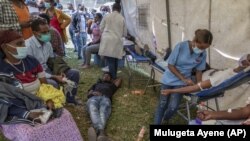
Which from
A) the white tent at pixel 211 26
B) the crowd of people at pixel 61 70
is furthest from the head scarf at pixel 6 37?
the white tent at pixel 211 26

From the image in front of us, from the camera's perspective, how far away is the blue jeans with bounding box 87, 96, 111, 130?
13.0 ft

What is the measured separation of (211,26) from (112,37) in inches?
89.1

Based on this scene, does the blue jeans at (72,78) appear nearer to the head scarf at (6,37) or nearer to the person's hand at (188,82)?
the head scarf at (6,37)

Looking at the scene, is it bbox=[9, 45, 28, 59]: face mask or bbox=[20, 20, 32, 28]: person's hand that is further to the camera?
bbox=[20, 20, 32, 28]: person's hand

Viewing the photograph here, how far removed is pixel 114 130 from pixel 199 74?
4.31ft

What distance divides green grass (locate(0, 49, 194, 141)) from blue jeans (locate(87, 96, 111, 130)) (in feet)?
0.51

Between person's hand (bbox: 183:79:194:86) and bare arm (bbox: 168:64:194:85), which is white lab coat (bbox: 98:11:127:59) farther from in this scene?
person's hand (bbox: 183:79:194:86)

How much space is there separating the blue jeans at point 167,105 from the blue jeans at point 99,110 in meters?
0.71

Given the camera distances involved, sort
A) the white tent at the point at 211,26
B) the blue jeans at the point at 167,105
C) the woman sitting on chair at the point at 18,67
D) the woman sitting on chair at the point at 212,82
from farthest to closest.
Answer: the white tent at the point at 211,26, the blue jeans at the point at 167,105, the woman sitting on chair at the point at 212,82, the woman sitting on chair at the point at 18,67

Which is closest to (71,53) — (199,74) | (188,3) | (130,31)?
(130,31)

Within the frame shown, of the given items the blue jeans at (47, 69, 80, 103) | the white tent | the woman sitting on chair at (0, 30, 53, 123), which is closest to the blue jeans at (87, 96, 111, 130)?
the blue jeans at (47, 69, 80, 103)

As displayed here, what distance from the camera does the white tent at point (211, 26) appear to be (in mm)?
3884

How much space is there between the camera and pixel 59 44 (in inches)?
192

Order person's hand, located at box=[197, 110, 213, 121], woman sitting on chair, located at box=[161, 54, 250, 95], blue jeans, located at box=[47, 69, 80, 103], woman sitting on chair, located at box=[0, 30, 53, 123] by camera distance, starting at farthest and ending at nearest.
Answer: blue jeans, located at box=[47, 69, 80, 103] < woman sitting on chair, located at box=[161, 54, 250, 95] < woman sitting on chair, located at box=[0, 30, 53, 123] < person's hand, located at box=[197, 110, 213, 121]
